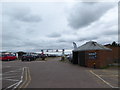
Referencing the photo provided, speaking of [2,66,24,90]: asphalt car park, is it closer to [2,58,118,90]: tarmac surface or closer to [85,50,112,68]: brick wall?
[2,58,118,90]: tarmac surface

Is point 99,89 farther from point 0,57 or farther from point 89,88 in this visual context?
point 0,57

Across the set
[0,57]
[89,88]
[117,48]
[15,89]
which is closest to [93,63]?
[117,48]

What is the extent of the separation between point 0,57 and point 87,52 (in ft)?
81.5

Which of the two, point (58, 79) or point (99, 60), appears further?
point (99, 60)

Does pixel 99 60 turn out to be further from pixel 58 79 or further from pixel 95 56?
pixel 58 79

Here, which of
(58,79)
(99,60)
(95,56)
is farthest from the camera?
(95,56)

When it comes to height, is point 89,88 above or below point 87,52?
below

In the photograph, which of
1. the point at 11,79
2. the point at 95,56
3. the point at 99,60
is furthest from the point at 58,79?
the point at 95,56

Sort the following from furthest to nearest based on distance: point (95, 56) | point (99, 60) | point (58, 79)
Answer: point (95, 56) → point (99, 60) → point (58, 79)

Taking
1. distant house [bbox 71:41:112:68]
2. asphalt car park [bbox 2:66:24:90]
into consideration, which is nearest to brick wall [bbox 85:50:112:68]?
distant house [bbox 71:41:112:68]

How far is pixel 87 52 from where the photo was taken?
84.5ft

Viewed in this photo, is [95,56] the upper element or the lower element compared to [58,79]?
upper

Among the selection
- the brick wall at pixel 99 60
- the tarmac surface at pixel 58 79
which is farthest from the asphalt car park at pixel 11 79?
the brick wall at pixel 99 60

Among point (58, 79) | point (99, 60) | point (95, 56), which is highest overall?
point (95, 56)
